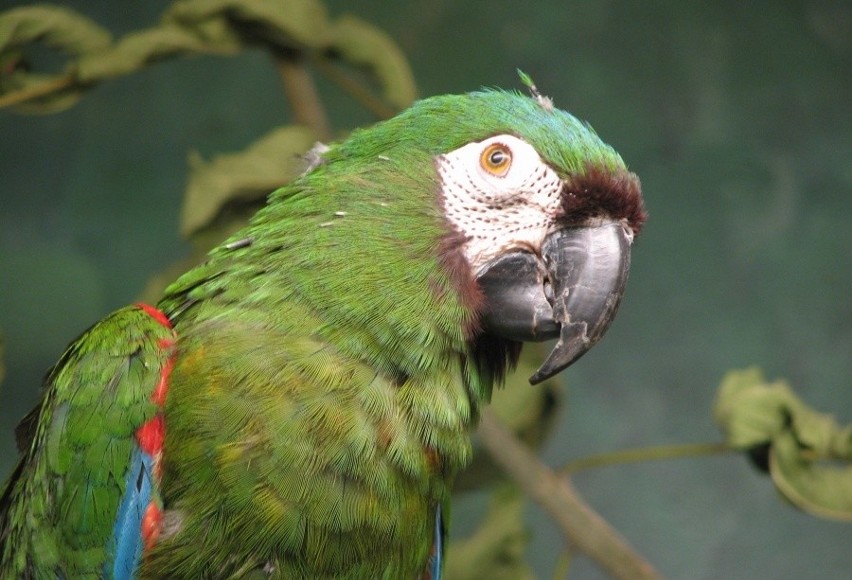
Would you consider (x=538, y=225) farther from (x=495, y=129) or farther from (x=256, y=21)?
(x=256, y=21)

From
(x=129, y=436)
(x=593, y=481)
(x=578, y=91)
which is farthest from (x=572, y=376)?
(x=129, y=436)

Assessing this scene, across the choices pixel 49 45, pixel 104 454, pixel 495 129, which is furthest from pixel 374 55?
pixel 104 454

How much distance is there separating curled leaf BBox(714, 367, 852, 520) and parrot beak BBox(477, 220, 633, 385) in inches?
38.7

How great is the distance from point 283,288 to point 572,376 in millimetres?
1753

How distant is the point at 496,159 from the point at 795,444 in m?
1.17

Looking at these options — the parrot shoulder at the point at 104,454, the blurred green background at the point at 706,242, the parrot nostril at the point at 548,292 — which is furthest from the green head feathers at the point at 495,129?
the blurred green background at the point at 706,242

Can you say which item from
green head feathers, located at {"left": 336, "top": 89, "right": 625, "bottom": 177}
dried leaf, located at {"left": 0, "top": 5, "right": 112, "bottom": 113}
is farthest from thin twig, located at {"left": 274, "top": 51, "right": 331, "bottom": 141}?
green head feathers, located at {"left": 336, "top": 89, "right": 625, "bottom": 177}

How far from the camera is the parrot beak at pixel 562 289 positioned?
117 centimetres

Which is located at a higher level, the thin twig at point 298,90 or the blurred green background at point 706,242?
the thin twig at point 298,90

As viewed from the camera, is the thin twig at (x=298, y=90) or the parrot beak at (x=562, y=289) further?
the thin twig at (x=298, y=90)

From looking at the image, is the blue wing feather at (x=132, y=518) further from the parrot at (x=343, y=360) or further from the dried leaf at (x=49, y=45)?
the dried leaf at (x=49, y=45)

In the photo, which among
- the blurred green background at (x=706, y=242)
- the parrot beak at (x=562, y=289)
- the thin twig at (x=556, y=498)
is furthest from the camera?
the blurred green background at (x=706, y=242)

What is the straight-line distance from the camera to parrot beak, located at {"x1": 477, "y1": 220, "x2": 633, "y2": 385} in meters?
1.17

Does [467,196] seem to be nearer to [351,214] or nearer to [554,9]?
[351,214]
